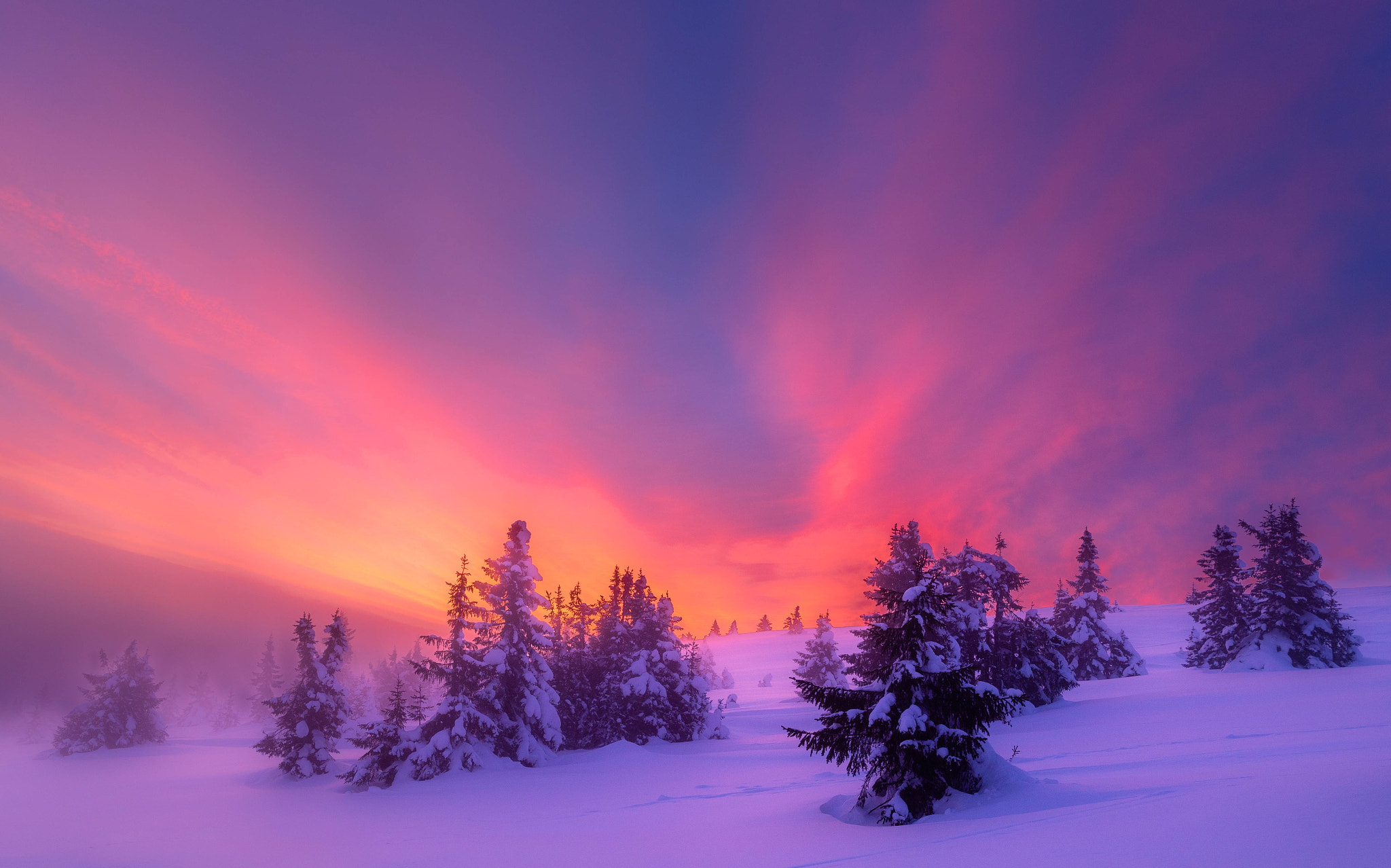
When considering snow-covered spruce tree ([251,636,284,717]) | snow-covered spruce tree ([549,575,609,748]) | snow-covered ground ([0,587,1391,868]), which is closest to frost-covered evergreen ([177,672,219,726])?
snow-covered spruce tree ([251,636,284,717])

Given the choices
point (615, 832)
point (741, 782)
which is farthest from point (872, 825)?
point (741, 782)

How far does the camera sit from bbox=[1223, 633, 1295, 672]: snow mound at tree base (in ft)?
103

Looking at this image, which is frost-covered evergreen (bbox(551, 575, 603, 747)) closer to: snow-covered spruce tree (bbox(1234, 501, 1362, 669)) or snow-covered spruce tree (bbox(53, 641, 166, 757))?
snow-covered spruce tree (bbox(1234, 501, 1362, 669))

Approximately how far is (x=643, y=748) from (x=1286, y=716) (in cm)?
2574

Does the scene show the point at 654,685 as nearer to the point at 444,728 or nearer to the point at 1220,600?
the point at 444,728

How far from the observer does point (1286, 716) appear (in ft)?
59.0

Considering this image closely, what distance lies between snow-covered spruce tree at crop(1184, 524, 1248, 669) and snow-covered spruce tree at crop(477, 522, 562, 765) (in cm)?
3969

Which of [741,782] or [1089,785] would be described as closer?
[1089,785]

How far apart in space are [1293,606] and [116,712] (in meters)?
86.0

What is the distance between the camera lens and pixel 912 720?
11344 mm

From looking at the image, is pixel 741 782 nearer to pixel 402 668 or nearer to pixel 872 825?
pixel 872 825

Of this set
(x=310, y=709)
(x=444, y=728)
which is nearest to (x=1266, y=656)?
(x=444, y=728)

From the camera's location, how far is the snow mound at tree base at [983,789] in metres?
11.5

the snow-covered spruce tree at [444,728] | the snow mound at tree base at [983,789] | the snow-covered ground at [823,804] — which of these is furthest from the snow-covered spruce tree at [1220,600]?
the snow-covered spruce tree at [444,728]
